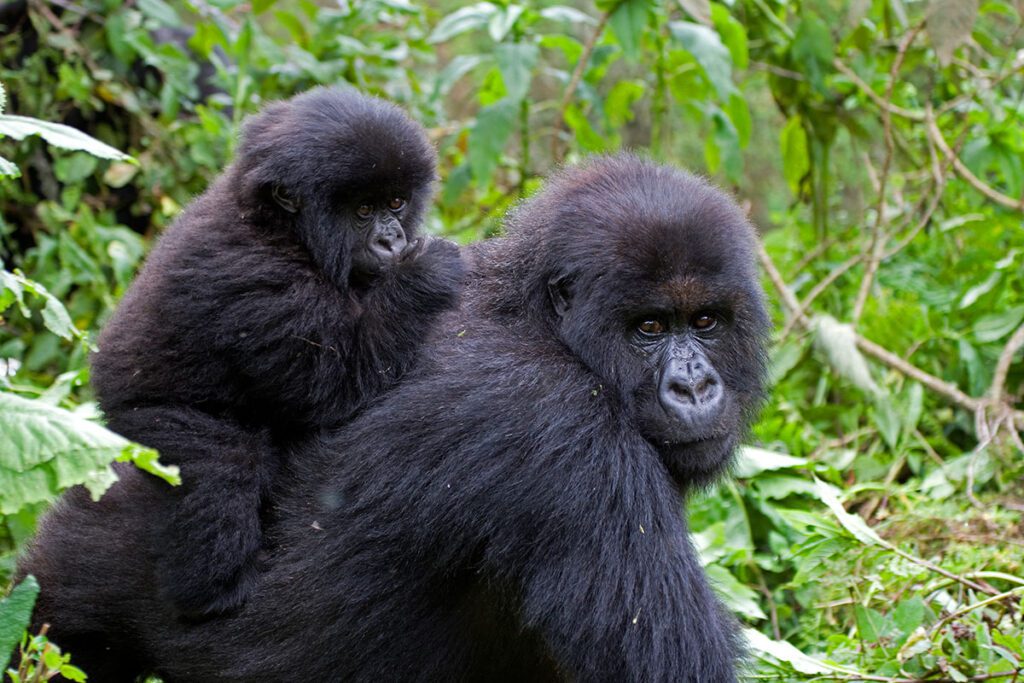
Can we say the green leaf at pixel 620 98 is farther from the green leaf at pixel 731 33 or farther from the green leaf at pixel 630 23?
the green leaf at pixel 630 23

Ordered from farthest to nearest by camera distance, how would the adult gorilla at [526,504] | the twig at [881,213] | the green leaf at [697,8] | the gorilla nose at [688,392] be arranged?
the twig at [881,213]
the green leaf at [697,8]
the gorilla nose at [688,392]
the adult gorilla at [526,504]

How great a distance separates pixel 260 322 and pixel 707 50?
298 centimetres

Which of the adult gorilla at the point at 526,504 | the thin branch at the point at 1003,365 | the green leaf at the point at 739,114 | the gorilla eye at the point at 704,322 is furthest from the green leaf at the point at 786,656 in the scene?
the green leaf at the point at 739,114

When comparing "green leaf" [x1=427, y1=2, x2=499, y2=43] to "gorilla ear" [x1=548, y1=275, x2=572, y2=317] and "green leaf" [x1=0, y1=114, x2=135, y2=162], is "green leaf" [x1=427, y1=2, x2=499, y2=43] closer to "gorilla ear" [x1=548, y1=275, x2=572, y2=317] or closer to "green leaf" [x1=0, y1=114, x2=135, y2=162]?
"gorilla ear" [x1=548, y1=275, x2=572, y2=317]

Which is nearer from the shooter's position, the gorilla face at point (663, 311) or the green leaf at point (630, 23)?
the gorilla face at point (663, 311)

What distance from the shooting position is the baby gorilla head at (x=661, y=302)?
2.77 meters

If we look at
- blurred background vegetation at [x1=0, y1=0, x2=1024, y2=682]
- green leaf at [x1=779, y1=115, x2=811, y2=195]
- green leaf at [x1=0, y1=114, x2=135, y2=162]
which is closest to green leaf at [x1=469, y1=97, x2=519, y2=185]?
blurred background vegetation at [x1=0, y1=0, x2=1024, y2=682]

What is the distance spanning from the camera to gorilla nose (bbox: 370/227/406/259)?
326 centimetres

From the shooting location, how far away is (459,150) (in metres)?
7.34

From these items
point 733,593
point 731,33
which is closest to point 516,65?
point 731,33

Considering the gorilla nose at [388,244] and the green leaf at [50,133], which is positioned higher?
the green leaf at [50,133]

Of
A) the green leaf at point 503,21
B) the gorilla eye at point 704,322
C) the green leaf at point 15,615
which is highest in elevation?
the gorilla eye at point 704,322

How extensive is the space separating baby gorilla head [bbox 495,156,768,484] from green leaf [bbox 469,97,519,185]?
2575mm

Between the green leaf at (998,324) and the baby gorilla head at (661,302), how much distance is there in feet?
8.10
